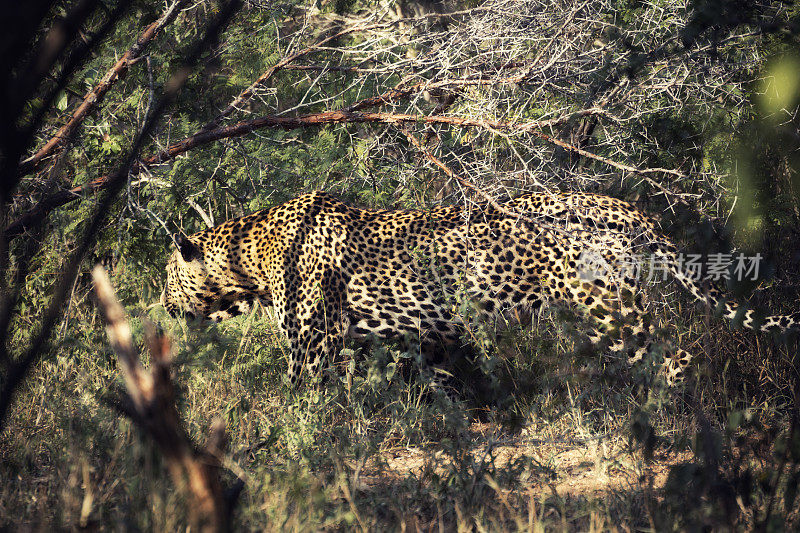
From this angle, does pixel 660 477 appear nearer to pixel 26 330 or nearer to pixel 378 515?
pixel 378 515

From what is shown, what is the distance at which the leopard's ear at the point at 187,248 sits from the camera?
5910 millimetres

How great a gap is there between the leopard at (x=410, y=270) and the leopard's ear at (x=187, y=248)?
1cm

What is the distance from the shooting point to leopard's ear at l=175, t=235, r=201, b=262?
19.4 ft

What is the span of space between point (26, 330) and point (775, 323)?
5.36 meters

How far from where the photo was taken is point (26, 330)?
18.8 feet

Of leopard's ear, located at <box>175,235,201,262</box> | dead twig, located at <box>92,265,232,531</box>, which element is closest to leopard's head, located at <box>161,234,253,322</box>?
leopard's ear, located at <box>175,235,201,262</box>

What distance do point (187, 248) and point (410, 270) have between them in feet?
5.83

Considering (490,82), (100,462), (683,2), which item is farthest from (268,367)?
(683,2)

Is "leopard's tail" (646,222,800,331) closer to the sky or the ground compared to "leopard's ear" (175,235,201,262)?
closer to the ground

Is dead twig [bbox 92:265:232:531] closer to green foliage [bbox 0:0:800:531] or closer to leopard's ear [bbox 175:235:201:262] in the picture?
green foliage [bbox 0:0:800:531]

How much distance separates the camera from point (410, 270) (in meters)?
5.90

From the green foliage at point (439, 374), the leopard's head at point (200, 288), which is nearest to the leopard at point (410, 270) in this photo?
the leopard's head at point (200, 288)

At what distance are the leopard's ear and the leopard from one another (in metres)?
0.01

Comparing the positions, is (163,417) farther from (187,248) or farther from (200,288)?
(200,288)
